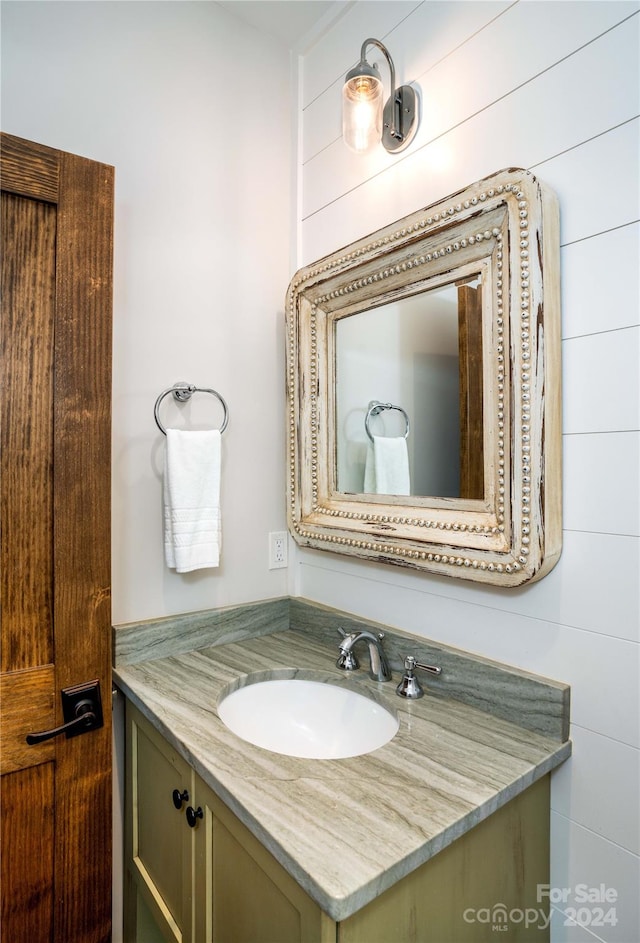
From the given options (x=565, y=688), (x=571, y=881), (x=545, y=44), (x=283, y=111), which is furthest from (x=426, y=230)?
(x=571, y=881)

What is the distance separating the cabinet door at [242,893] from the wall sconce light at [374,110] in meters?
1.44

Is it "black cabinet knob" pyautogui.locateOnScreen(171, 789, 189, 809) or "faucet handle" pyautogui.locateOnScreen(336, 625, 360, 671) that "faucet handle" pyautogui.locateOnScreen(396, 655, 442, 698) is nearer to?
"faucet handle" pyautogui.locateOnScreen(336, 625, 360, 671)

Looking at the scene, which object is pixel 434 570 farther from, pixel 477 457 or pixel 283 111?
pixel 283 111

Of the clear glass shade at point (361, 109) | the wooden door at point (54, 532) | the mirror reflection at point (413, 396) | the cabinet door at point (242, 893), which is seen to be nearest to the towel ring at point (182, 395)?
the wooden door at point (54, 532)

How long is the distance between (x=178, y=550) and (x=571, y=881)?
103cm

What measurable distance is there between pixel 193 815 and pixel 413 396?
0.96m

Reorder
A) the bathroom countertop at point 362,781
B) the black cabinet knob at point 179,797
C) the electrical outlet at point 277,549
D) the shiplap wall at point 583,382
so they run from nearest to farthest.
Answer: the bathroom countertop at point 362,781 < the shiplap wall at point 583,382 < the black cabinet knob at point 179,797 < the electrical outlet at point 277,549

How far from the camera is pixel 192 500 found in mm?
1291

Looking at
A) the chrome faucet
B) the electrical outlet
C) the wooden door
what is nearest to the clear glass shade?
the wooden door

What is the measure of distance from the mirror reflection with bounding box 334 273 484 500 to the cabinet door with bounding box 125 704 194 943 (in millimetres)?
753

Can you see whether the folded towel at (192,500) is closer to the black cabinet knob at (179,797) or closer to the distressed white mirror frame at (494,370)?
the distressed white mirror frame at (494,370)

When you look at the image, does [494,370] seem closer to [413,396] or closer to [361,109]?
[413,396]

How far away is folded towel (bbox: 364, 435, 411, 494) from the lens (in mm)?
1219

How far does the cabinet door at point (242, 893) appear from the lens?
26.5 inches
